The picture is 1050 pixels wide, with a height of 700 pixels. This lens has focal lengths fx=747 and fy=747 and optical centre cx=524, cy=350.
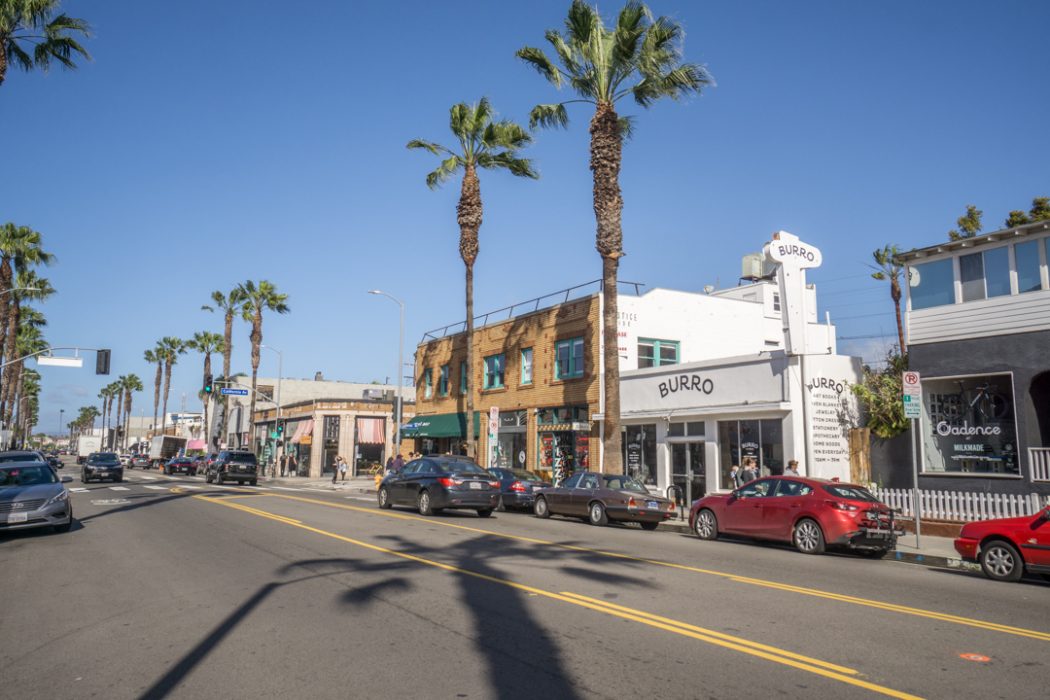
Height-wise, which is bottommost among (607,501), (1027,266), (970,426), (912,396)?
(607,501)

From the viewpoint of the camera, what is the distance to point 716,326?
32.2 metres

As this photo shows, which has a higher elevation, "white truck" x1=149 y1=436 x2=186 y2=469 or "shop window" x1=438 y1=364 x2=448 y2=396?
"shop window" x1=438 y1=364 x2=448 y2=396

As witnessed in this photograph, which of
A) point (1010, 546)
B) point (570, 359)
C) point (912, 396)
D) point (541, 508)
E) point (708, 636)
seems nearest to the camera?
point (708, 636)

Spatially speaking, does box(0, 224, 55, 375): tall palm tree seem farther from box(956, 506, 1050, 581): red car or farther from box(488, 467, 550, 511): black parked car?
box(956, 506, 1050, 581): red car

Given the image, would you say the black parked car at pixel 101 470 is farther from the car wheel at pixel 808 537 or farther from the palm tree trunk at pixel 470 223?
the car wheel at pixel 808 537

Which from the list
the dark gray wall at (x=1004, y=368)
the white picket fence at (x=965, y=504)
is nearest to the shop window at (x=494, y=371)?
the white picket fence at (x=965, y=504)

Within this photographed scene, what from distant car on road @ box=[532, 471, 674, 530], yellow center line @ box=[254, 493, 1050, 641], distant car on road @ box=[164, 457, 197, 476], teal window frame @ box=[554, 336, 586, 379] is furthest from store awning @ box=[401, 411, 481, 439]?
distant car on road @ box=[164, 457, 197, 476]

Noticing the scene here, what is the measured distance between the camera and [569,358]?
3116 centimetres

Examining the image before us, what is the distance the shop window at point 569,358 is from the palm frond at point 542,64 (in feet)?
33.9

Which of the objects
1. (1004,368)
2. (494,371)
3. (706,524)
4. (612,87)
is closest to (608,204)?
(612,87)

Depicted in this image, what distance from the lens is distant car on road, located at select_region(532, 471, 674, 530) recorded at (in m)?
19.5

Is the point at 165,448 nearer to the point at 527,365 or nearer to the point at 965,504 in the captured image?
the point at 527,365

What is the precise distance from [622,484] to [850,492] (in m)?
6.51

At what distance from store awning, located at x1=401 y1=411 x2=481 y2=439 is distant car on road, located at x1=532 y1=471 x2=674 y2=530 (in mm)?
16026
